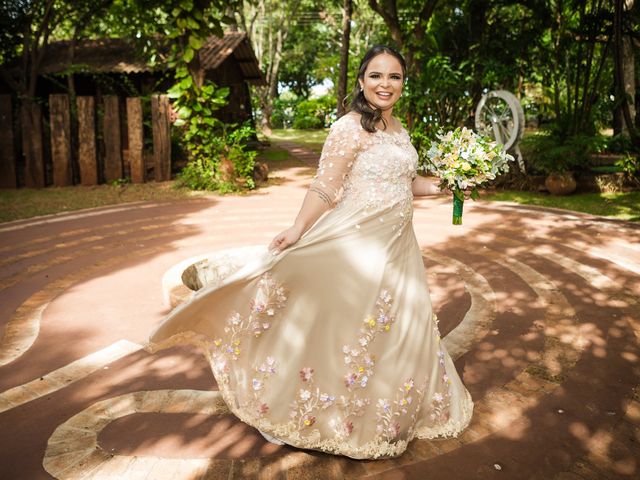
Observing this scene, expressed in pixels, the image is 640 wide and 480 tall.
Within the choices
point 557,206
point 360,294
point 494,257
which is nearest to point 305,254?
point 360,294

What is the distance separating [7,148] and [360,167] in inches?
436

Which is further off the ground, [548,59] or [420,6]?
[420,6]

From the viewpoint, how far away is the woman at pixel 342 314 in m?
2.70

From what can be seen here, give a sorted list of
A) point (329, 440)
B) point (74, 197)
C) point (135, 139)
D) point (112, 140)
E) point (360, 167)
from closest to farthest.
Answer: point (329, 440) < point (360, 167) < point (74, 197) < point (112, 140) < point (135, 139)

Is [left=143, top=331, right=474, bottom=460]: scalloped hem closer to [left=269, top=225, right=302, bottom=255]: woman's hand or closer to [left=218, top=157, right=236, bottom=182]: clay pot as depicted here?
[left=269, top=225, right=302, bottom=255]: woman's hand

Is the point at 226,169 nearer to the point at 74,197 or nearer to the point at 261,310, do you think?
the point at 74,197

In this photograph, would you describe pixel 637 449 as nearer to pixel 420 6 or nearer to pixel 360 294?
pixel 360 294

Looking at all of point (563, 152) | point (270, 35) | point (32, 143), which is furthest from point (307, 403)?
point (270, 35)

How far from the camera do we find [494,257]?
660 centimetres

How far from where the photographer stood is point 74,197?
34.1ft

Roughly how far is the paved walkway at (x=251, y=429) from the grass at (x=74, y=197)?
1.60 m

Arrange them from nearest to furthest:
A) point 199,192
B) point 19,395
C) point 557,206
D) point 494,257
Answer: point 19,395, point 494,257, point 557,206, point 199,192

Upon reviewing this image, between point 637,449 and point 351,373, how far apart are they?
1.68m

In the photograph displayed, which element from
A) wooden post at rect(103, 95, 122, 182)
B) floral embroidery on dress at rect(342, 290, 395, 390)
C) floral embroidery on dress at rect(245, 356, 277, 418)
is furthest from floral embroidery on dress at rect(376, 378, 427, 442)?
wooden post at rect(103, 95, 122, 182)
